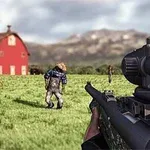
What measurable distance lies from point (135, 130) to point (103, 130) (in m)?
1.90

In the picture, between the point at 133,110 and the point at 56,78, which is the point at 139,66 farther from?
the point at 56,78

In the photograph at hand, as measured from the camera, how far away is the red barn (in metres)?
75.4

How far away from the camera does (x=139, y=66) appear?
12.3 ft

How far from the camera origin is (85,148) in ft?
17.0

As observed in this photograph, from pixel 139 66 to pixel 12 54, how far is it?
242 ft

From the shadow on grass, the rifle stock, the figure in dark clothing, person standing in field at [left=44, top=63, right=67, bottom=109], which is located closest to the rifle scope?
the rifle stock

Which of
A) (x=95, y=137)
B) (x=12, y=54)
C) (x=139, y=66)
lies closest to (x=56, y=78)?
(x=95, y=137)

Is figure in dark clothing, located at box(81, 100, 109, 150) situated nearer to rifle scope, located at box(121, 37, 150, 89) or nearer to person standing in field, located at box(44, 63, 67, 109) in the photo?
rifle scope, located at box(121, 37, 150, 89)

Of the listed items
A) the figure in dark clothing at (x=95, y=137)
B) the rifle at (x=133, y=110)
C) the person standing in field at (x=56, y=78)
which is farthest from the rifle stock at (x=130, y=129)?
the person standing in field at (x=56, y=78)

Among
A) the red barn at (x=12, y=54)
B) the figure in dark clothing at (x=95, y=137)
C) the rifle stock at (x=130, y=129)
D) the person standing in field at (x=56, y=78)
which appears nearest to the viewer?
the rifle stock at (x=130, y=129)

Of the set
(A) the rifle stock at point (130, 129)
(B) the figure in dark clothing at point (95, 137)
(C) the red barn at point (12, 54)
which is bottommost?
(B) the figure in dark clothing at point (95, 137)

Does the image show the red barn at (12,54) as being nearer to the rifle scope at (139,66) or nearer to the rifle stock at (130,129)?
the rifle scope at (139,66)

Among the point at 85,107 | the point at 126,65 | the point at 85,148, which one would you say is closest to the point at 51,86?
the point at 85,107

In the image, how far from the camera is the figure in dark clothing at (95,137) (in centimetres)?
505
